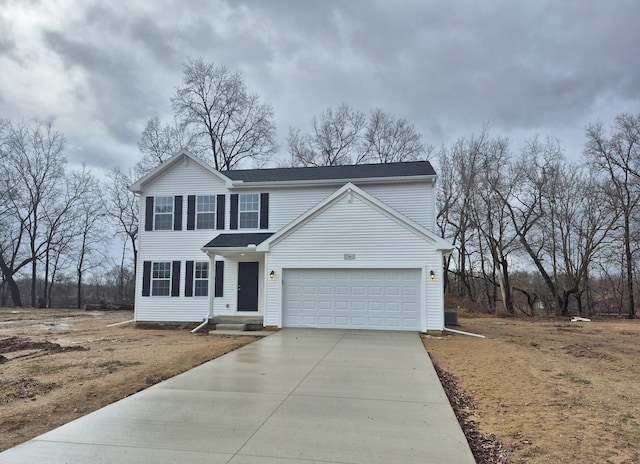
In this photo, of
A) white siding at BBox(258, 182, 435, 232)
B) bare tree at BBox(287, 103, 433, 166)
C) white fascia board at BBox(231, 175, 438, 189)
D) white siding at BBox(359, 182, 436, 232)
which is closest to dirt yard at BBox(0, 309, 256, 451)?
white siding at BBox(258, 182, 435, 232)

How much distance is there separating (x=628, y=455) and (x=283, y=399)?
401 cm

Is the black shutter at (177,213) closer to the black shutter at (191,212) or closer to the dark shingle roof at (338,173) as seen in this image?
the black shutter at (191,212)

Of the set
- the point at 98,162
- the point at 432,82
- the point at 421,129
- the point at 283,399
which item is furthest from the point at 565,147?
the point at 98,162

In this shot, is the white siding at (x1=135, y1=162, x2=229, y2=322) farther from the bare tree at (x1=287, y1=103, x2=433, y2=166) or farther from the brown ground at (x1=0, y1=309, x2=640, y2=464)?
the bare tree at (x1=287, y1=103, x2=433, y2=166)

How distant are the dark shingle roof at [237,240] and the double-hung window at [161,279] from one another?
253cm

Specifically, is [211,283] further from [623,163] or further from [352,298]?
[623,163]

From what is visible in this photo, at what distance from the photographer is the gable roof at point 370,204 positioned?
1295 cm

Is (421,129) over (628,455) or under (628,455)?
over

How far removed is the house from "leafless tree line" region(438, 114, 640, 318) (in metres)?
13.0

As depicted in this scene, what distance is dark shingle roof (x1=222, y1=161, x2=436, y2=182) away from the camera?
16.2m

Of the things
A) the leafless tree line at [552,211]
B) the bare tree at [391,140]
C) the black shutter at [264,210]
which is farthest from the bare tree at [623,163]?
the black shutter at [264,210]

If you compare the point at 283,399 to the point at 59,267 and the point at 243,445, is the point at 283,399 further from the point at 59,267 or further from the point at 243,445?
the point at 59,267

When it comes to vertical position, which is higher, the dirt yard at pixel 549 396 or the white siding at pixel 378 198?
the white siding at pixel 378 198

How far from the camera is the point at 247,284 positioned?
51.7 ft
